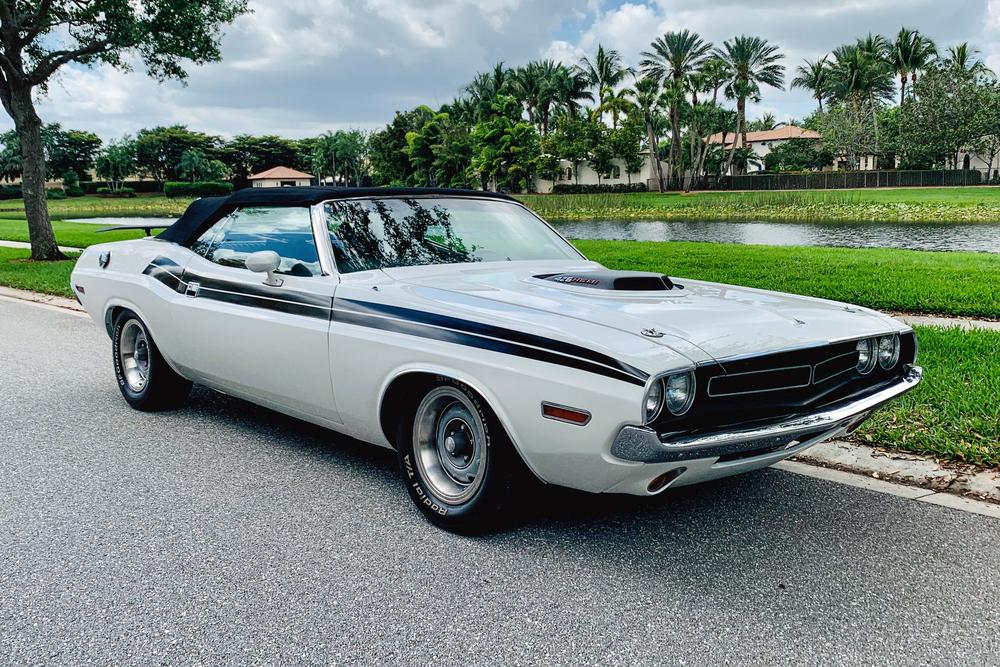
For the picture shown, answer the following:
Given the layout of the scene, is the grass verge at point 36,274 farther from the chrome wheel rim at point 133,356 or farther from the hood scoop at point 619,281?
the hood scoop at point 619,281

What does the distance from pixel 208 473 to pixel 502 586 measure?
6.47 feet

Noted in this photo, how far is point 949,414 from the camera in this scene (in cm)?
491

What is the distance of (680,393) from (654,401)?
0.12 meters

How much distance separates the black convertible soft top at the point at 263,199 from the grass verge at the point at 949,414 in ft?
8.37

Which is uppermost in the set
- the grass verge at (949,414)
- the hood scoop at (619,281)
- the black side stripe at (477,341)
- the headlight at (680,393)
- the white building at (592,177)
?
the white building at (592,177)

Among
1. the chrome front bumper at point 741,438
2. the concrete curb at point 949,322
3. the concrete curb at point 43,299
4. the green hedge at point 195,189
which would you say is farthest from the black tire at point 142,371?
the green hedge at point 195,189

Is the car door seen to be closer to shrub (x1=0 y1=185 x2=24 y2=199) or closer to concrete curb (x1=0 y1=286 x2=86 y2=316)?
concrete curb (x1=0 y1=286 x2=86 y2=316)

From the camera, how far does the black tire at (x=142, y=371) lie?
5.40 metres

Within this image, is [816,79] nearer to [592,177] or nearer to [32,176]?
[592,177]

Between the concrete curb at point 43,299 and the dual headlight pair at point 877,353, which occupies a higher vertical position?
the dual headlight pair at point 877,353

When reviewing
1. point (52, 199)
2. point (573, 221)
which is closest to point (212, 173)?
point (52, 199)

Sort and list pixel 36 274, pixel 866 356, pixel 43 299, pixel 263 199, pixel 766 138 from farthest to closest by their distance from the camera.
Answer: pixel 766 138, pixel 36 274, pixel 43 299, pixel 263 199, pixel 866 356

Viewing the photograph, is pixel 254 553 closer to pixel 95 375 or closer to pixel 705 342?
pixel 705 342

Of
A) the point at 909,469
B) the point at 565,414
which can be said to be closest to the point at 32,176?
the point at 565,414
